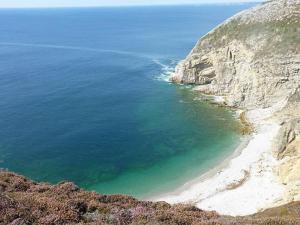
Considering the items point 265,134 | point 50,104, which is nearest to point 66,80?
point 50,104

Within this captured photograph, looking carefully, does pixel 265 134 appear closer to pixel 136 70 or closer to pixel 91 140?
pixel 91 140

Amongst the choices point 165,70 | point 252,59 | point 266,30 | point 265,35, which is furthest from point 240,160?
point 165,70

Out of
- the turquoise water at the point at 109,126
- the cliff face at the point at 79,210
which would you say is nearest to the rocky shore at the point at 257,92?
the turquoise water at the point at 109,126

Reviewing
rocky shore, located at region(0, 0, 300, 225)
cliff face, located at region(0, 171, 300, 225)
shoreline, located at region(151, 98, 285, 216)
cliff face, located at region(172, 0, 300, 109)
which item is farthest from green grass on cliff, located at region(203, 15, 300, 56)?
cliff face, located at region(0, 171, 300, 225)

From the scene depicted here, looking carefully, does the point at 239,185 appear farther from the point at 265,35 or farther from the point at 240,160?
the point at 265,35

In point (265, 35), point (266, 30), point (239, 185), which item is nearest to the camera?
point (239, 185)

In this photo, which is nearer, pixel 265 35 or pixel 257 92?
pixel 257 92

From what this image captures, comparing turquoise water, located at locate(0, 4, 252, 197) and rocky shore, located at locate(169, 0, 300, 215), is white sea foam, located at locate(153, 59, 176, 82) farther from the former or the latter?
rocky shore, located at locate(169, 0, 300, 215)
